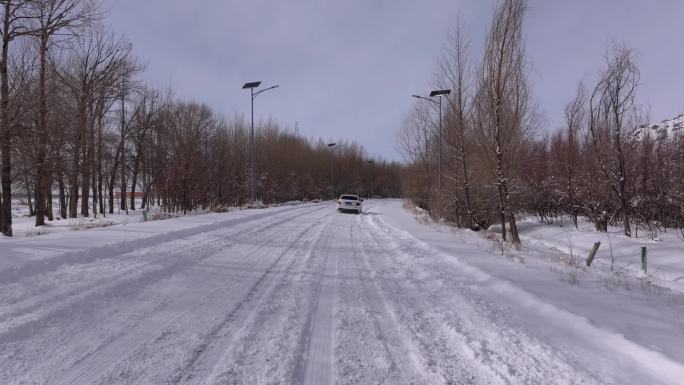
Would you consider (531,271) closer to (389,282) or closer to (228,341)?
(389,282)

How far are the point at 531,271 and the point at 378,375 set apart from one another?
213 inches

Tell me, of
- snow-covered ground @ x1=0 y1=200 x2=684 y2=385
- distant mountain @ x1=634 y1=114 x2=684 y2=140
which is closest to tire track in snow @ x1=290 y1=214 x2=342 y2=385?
snow-covered ground @ x1=0 y1=200 x2=684 y2=385

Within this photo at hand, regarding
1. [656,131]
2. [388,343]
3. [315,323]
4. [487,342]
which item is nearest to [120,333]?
[315,323]

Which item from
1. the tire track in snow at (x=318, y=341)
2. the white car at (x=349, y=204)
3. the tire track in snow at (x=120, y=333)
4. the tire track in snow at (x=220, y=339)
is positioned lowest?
the tire track in snow at (x=318, y=341)

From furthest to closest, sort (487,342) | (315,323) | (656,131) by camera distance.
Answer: (656,131)
(315,323)
(487,342)

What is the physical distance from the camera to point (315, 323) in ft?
13.7

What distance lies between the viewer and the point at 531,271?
282 inches

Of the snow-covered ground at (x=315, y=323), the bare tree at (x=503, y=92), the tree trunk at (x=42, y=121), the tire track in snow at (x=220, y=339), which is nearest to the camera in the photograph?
the tire track in snow at (x=220, y=339)

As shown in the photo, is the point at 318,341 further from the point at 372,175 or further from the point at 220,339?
the point at 372,175

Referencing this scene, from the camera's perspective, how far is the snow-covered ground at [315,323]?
3027 mm

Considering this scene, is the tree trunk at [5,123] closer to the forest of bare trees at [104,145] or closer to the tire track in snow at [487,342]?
the forest of bare trees at [104,145]

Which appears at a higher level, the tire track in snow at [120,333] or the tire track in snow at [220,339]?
the tire track in snow at [120,333]

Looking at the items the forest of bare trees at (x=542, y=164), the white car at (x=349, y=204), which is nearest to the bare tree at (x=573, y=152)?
the forest of bare trees at (x=542, y=164)

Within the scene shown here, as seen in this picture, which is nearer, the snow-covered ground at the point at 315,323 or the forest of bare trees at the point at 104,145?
the snow-covered ground at the point at 315,323
